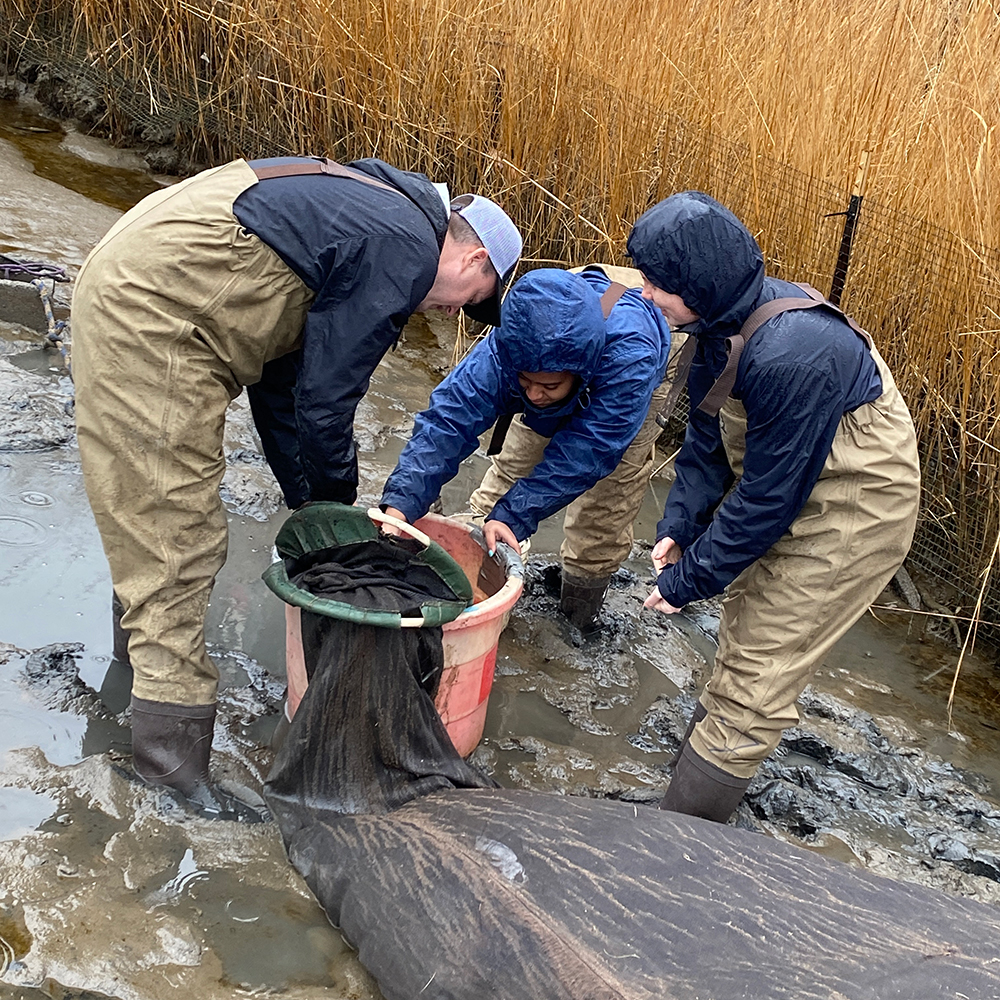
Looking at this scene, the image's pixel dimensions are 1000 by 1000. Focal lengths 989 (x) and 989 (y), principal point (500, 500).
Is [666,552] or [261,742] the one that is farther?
[666,552]

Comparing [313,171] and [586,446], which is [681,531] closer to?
[586,446]

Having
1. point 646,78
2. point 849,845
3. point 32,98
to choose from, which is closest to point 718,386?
point 849,845

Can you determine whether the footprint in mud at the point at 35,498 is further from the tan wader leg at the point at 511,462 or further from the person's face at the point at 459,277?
the person's face at the point at 459,277

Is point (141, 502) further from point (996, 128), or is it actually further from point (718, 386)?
point (996, 128)

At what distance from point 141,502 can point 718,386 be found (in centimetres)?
138

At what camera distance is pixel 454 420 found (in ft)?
9.62

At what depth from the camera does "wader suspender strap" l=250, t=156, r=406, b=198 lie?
229 centimetres

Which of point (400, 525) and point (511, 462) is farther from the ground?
point (400, 525)

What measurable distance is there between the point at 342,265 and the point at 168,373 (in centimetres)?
46

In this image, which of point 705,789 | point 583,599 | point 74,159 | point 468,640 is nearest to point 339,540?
point 468,640

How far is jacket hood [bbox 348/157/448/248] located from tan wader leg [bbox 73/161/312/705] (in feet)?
1.03

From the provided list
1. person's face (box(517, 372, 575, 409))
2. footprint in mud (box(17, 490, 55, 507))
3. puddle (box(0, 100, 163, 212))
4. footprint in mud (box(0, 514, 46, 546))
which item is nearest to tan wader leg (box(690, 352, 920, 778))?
person's face (box(517, 372, 575, 409))

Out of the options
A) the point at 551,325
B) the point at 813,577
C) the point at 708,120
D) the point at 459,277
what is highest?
the point at 708,120

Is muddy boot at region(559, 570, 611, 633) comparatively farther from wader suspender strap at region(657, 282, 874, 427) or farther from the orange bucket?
wader suspender strap at region(657, 282, 874, 427)
